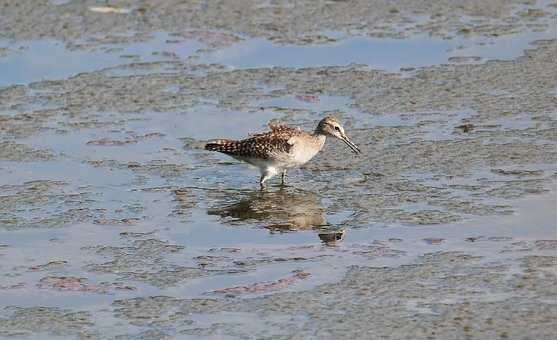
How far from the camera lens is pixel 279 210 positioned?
11.6 m

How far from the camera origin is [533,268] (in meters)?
9.79

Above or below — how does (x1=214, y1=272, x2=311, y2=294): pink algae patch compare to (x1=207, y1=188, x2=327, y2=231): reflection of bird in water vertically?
below

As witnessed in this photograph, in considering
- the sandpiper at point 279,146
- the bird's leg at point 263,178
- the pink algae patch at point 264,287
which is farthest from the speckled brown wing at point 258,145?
the pink algae patch at point 264,287

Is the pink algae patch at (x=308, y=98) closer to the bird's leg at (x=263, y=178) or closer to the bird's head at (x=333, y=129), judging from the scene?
the bird's head at (x=333, y=129)

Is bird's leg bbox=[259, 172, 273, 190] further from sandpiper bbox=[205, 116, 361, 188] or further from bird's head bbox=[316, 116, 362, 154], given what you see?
bird's head bbox=[316, 116, 362, 154]

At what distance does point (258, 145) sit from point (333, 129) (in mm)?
698

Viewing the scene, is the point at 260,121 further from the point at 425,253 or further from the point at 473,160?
the point at 425,253

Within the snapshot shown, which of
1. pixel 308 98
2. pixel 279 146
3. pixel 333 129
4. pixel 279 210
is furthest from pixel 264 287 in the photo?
pixel 308 98

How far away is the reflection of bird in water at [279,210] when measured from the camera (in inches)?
439

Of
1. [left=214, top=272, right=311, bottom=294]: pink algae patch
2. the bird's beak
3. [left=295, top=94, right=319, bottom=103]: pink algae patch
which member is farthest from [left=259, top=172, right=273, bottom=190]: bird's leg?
[left=214, top=272, right=311, bottom=294]: pink algae patch

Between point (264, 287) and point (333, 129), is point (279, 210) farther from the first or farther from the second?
point (264, 287)

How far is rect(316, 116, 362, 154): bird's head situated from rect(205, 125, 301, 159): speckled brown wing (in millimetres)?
213

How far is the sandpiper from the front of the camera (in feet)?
39.9

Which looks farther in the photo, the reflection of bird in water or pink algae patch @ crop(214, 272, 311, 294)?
the reflection of bird in water
